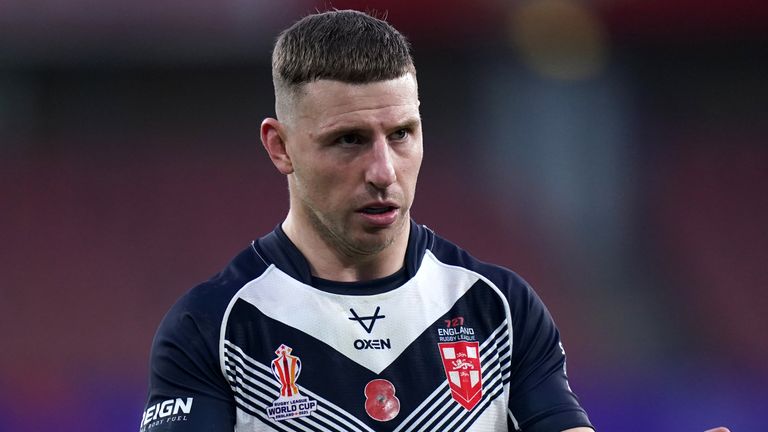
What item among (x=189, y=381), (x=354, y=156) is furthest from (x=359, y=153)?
(x=189, y=381)

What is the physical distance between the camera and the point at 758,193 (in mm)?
8922

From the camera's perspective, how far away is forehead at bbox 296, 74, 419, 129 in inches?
100.0

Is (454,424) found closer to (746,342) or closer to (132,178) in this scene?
(746,342)

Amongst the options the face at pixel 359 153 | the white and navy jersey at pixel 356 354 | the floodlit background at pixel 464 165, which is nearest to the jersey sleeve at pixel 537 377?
the white and navy jersey at pixel 356 354

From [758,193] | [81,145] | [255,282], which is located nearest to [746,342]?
[758,193]

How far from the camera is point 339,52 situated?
2.59 metres

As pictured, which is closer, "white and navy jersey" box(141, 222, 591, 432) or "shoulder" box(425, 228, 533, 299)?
"white and navy jersey" box(141, 222, 591, 432)

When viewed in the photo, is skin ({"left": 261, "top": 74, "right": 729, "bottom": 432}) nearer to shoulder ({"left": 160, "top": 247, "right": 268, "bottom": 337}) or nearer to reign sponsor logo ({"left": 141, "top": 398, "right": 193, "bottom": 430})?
shoulder ({"left": 160, "top": 247, "right": 268, "bottom": 337})

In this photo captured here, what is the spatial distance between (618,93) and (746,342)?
232 cm

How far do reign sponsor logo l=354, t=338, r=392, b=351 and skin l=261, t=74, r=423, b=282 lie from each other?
0.22 metres

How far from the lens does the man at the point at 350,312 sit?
257 centimetres

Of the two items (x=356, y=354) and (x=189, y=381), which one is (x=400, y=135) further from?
(x=189, y=381)

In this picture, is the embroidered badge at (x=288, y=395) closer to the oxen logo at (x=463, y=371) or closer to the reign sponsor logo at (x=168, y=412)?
the reign sponsor logo at (x=168, y=412)

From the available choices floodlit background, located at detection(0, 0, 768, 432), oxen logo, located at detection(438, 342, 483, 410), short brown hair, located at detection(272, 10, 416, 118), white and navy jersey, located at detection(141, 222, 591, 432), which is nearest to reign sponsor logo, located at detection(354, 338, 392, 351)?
white and navy jersey, located at detection(141, 222, 591, 432)
